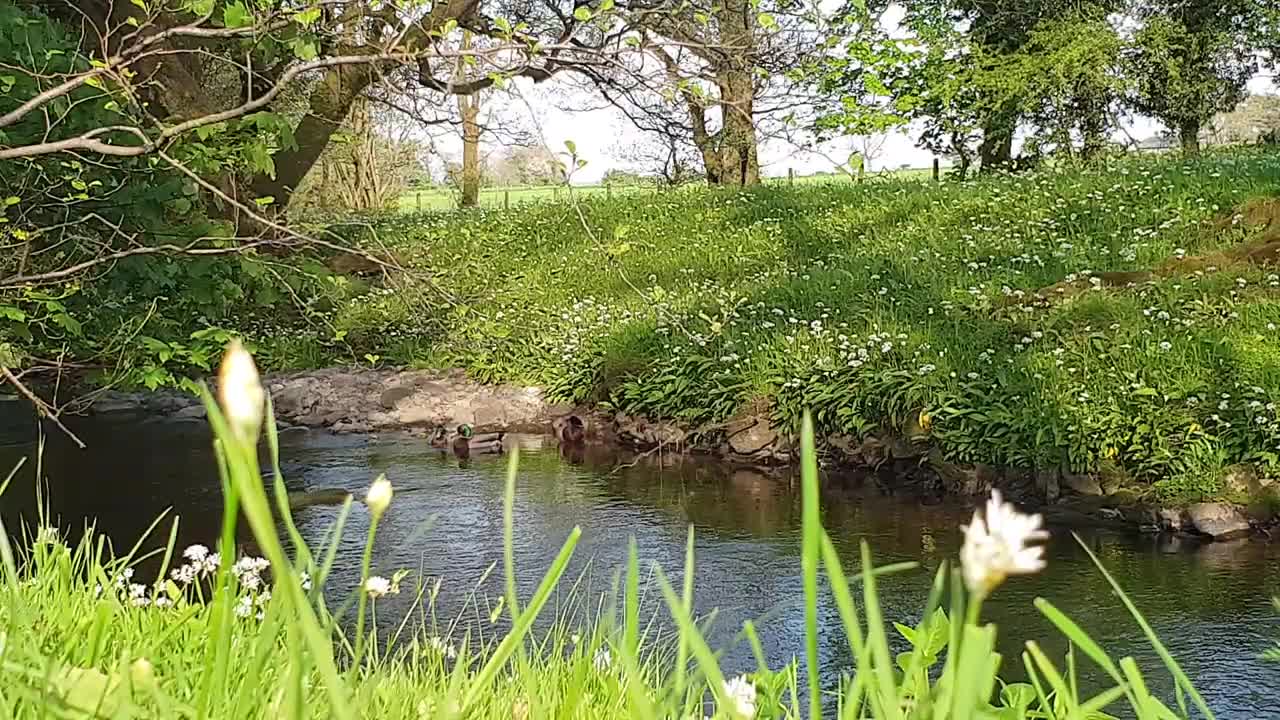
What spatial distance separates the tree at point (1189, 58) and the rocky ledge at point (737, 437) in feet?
42.4

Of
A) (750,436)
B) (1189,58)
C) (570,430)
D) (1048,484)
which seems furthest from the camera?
(1189,58)

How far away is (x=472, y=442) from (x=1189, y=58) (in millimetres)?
15222

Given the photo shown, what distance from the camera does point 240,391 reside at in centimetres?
46

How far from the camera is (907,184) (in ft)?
50.1

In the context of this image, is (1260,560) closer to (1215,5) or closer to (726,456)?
(726,456)

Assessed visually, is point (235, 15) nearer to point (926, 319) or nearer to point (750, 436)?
point (750, 436)

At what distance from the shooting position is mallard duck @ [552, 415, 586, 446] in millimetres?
10047

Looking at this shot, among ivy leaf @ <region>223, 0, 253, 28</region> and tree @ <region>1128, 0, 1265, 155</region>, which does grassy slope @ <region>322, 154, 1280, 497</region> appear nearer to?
ivy leaf @ <region>223, 0, 253, 28</region>

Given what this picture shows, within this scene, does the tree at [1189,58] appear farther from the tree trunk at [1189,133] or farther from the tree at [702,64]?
the tree at [702,64]

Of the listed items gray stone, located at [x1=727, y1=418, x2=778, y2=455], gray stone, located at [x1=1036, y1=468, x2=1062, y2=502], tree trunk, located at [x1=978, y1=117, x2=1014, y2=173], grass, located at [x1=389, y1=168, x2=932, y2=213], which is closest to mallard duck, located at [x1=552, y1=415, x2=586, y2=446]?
gray stone, located at [x1=727, y1=418, x2=778, y2=455]

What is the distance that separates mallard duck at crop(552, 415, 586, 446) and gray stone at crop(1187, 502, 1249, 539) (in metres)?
4.89

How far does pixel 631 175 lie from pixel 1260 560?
1700cm

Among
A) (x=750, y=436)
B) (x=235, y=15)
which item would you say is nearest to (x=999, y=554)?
(x=235, y=15)

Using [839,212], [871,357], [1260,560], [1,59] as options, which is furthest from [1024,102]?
[1,59]
